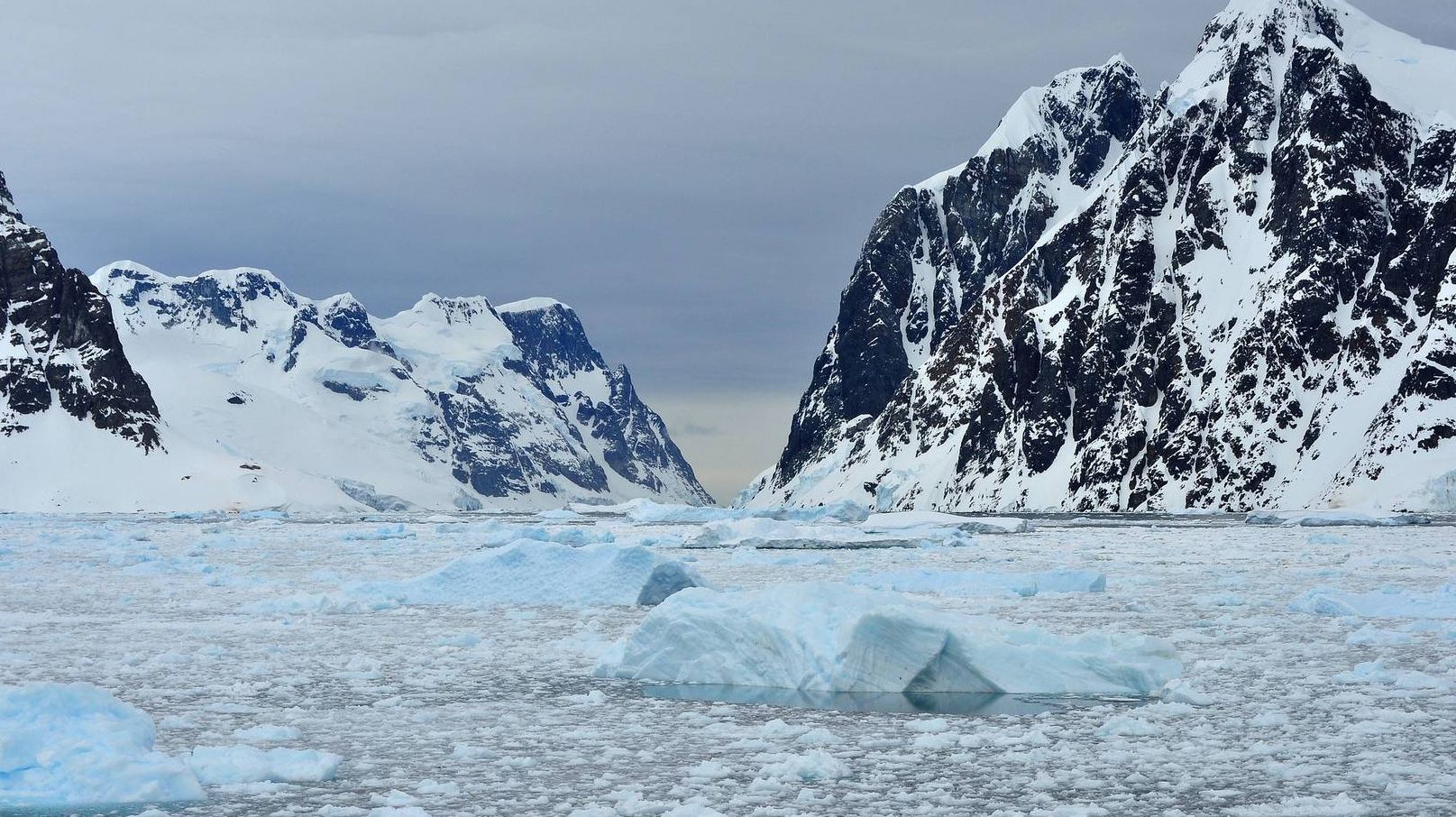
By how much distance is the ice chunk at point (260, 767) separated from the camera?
43.1 ft

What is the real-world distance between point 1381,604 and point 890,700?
596 inches

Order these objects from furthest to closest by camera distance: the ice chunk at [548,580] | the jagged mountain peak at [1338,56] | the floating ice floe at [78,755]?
the jagged mountain peak at [1338,56]
the ice chunk at [548,580]
the floating ice floe at [78,755]

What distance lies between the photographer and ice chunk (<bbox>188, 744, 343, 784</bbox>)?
1312cm

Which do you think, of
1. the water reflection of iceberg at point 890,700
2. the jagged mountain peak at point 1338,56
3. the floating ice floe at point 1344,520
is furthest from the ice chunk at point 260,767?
the jagged mountain peak at point 1338,56

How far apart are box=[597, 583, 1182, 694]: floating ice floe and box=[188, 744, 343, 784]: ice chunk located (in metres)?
7.30

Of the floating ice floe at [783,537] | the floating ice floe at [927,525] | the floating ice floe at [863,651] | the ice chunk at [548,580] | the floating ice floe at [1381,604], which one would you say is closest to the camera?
the floating ice floe at [863,651]

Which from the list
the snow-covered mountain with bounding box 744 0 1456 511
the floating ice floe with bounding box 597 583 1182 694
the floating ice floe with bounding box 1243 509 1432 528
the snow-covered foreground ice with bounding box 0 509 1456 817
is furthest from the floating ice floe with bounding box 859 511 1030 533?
the floating ice floe with bounding box 597 583 1182 694

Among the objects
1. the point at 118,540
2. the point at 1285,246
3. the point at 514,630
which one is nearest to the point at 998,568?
the point at 514,630

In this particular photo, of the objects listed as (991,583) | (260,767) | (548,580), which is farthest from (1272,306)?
(260,767)

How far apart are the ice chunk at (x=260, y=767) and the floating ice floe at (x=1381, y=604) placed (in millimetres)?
21507

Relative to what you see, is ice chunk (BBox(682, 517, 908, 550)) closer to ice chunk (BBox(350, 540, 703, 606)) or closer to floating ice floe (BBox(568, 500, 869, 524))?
floating ice floe (BBox(568, 500, 869, 524))

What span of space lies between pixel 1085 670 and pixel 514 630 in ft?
38.1

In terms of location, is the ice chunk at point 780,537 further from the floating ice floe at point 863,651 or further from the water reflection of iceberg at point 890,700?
the water reflection of iceberg at point 890,700

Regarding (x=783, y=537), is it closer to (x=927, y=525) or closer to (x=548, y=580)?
(x=927, y=525)
